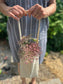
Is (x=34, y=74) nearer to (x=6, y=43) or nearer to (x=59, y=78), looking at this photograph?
(x=59, y=78)

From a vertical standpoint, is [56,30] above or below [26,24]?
below

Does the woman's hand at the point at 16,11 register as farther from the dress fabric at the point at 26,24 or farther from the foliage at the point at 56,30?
the foliage at the point at 56,30

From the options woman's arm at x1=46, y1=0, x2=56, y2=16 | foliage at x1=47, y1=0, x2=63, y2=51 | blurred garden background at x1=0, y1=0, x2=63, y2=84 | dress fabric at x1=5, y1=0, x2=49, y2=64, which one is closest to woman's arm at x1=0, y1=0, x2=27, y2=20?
dress fabric at x1=5, y1=0, x2=49, y2=64

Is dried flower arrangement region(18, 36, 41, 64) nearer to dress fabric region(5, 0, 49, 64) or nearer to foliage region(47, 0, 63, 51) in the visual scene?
dress fabric region(5, 0, 49, 64)

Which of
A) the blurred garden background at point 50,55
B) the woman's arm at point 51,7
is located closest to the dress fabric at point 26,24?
the woman's arm at point 51,7

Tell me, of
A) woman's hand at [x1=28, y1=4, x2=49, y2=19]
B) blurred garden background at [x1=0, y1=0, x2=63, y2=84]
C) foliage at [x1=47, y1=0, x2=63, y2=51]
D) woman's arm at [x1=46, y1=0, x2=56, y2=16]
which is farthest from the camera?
foliage at [x1=47, y1=0, x2=63, y2=51]

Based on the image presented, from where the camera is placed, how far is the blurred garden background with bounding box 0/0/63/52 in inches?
104

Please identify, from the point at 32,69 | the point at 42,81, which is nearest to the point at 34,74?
the point at 32,69

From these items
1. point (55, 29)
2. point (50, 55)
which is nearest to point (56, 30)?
point (55, 29)

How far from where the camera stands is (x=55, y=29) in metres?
2.64

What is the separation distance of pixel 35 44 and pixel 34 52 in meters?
0.09

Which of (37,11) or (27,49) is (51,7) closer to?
(37,11)

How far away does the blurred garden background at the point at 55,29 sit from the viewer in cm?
265

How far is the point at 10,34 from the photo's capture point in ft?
5.18
